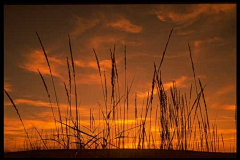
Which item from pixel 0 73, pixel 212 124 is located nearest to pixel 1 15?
pixel 0 73

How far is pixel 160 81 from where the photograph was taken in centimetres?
216

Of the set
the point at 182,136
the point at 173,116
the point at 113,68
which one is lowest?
the point at 182,136

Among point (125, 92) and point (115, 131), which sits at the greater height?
point (125, 92)

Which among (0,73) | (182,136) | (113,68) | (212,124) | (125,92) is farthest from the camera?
(212,124)

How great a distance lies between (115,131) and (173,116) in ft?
1.81

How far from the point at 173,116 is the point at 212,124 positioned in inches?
25.0

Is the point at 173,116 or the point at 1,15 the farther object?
the point at 173,116
